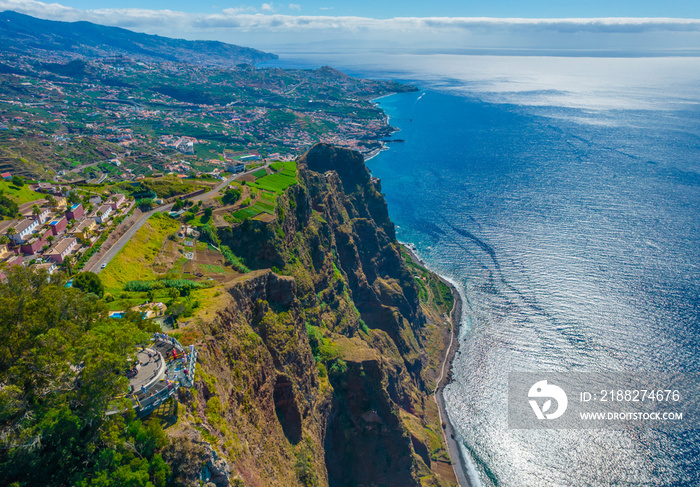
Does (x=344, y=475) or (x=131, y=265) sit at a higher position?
(x=131, y=265)

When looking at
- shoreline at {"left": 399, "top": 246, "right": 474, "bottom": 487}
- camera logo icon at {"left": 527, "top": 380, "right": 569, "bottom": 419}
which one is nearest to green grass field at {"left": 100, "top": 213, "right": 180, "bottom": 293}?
shoreline at {"left": 399, "top": 246, "right": 474, "bottom": 487}

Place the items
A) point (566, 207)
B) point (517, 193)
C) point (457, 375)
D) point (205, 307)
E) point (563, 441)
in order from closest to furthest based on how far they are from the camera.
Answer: point (205, 307) → point (563, 441) → point (457, 375) → point (566, 207) → point (517, 193)

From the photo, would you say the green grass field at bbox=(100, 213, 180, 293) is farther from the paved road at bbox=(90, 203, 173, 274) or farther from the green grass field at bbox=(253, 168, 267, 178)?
the green grass field at bbox=(253, 168, 267, 178)

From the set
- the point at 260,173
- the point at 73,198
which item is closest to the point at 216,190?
the point at 260,173

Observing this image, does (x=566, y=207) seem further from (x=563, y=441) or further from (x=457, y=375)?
(x=563, y=441)

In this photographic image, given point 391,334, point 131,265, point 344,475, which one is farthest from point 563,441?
point 131,265
